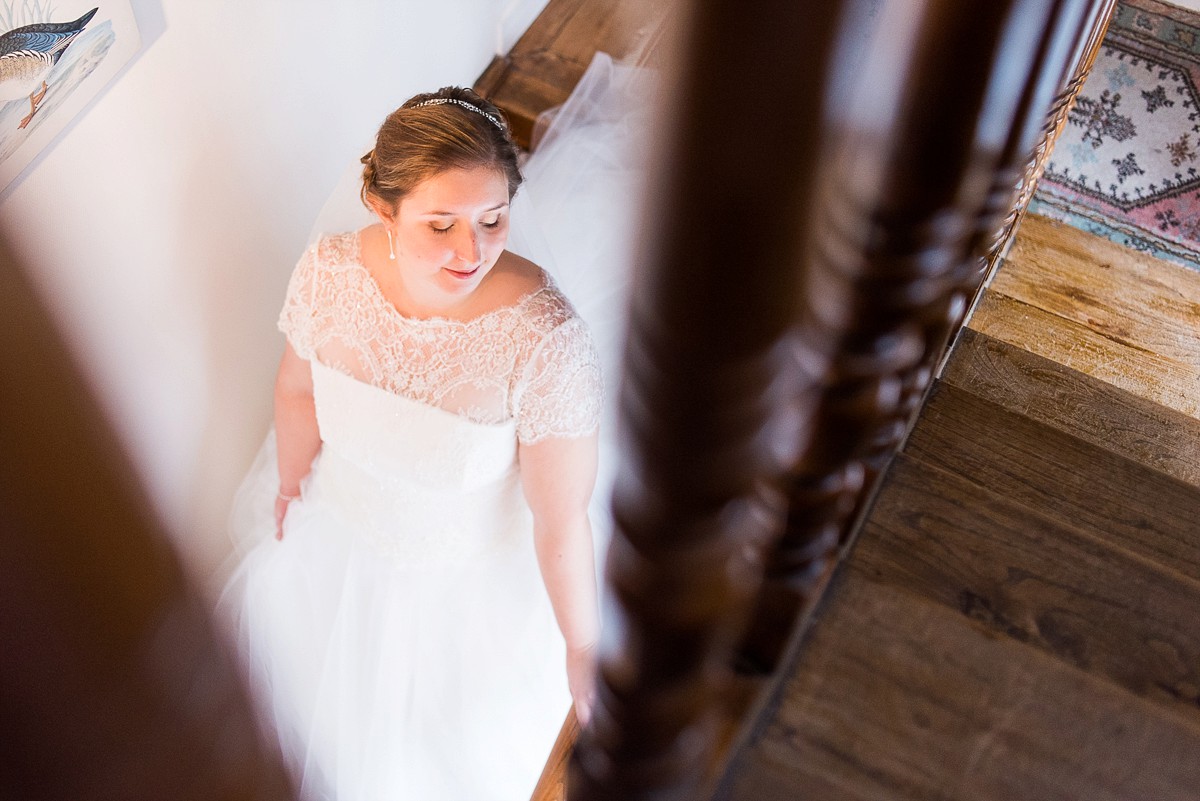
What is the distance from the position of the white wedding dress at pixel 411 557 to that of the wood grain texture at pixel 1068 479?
69 centimetres

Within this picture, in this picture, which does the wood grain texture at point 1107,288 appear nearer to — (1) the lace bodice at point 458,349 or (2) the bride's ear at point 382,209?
(1) the lace bodice at point 458,349

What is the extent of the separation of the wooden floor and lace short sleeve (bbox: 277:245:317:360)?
41.4 inches

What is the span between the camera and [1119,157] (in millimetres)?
2357

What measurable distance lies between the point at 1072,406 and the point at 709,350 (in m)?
1.03

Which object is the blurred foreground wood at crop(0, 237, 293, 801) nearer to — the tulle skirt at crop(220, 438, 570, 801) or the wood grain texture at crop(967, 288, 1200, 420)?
the tulle skirt at crop(220, 438, 570, 801)

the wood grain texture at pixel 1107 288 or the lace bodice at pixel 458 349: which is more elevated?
the wood grain texture at pixel 1107 288

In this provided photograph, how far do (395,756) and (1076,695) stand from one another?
51.3 inches

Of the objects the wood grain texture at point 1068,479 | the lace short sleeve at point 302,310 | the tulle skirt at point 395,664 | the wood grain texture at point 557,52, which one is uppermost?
the wood grain texture at point 557,52

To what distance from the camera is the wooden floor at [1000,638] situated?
0.73m

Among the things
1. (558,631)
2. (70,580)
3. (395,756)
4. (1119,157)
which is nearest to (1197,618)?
(558,631)

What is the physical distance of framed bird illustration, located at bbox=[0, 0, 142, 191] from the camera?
3.92 feet

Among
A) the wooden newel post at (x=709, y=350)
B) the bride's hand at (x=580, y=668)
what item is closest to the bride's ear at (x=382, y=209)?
the bride's hand at (x=580, y=668)

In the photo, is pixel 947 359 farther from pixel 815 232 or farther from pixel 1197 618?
pixel 815 232

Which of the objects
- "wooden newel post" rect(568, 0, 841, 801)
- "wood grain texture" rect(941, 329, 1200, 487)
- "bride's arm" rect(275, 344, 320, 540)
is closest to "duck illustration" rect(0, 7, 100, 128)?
"bride's arm" rect(275, 344, 320, 540)
